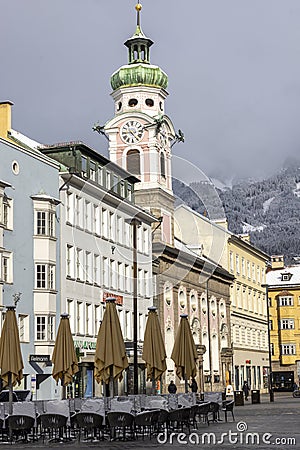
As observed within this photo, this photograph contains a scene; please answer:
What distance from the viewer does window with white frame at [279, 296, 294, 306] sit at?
368 feet

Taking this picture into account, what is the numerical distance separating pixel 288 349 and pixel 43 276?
68.4m

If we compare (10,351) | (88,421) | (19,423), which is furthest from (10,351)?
(88,421)

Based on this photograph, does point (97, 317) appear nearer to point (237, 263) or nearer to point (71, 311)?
point (71, 311)

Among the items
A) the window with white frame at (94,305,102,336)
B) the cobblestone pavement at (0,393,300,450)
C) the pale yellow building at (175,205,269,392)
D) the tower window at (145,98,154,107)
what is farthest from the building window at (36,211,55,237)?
the tower window at (145,98,154,107)

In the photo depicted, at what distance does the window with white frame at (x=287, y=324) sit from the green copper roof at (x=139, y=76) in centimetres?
4216

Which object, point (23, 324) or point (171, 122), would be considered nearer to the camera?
point (23, 324)

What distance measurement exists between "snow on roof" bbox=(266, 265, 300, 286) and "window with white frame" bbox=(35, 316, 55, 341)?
228 ft

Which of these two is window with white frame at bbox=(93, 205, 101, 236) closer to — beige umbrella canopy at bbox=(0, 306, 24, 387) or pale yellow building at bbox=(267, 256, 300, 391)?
beige umbrella canopy at bbox=(0, 306, 24, 387)

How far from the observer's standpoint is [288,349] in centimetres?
11112

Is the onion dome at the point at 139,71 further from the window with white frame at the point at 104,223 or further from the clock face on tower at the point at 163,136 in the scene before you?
the window with white frame at the point at 104,223

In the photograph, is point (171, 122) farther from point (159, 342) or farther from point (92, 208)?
point (159, 342)

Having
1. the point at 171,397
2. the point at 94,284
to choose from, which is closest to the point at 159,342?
the point at 171,397

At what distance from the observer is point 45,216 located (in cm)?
4853

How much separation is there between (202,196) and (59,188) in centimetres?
1791
